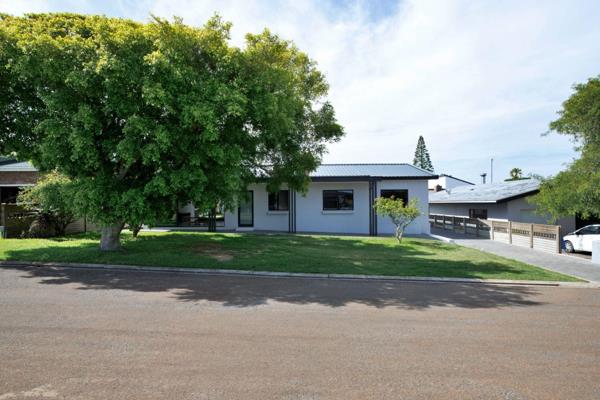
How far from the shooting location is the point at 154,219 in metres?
10.5

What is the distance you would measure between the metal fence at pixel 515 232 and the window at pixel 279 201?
12238mm

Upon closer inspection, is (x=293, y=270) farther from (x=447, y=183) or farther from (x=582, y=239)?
(x=447, y=183)

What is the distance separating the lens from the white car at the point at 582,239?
49.4 ft

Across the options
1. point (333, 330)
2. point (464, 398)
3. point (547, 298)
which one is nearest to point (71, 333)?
point (333, 330)

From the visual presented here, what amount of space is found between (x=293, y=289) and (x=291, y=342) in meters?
3.29

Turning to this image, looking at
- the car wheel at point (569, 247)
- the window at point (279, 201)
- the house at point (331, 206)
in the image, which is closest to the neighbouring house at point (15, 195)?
the house at point (331, 206)

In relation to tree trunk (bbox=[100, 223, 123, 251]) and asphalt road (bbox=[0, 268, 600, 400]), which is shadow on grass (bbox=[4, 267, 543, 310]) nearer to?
asphalt road (bbox=[0, 268, 600, 400])

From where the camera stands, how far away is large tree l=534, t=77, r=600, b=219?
1282 centimetres

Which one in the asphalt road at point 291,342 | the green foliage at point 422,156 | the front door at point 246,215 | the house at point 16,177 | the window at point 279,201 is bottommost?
the asphalt road at point 291,342

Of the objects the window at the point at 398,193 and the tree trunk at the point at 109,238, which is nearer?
the tree trunk at the point at 109,238

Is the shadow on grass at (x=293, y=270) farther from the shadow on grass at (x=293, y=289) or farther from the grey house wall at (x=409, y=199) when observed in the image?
the grey house wall at (x=409, y=199)

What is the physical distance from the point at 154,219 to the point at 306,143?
924 cm

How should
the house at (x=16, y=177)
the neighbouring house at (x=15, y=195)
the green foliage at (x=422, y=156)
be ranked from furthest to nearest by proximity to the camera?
the green foliage at (x=422, y=156), the house at (x=16, y=177), the neighbouring house at (x=15, y=195)

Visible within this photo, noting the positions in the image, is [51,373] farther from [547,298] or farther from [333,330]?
[547,298]
